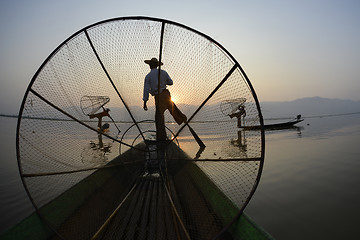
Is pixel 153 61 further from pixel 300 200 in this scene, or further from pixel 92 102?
pixel 300 200

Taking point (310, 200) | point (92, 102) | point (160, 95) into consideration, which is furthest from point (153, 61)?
point (310, 200)

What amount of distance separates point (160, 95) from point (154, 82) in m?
0.25

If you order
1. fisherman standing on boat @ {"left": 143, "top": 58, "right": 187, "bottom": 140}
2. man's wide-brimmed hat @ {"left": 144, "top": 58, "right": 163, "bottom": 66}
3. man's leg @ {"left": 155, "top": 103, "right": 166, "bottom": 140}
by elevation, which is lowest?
man's leg @ {"left": 155, "top": 103, "right": 166, "bottom": 140}

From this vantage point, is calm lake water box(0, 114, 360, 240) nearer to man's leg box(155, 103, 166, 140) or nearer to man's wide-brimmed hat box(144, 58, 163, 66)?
man's leg box(155, 103, 166, 140)

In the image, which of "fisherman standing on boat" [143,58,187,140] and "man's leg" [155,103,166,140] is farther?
"man's leg" [155,103,166,140]

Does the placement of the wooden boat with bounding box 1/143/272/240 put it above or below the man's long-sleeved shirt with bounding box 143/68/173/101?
below

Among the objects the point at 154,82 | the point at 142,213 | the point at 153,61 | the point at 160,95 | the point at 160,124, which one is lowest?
the point at 142,213

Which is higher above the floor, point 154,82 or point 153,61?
point 153,61

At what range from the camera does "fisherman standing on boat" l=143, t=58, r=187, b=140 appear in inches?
124

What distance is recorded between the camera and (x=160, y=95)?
331 cm

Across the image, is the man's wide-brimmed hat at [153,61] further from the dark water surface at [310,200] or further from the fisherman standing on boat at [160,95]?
the dark water surface at [310,200]

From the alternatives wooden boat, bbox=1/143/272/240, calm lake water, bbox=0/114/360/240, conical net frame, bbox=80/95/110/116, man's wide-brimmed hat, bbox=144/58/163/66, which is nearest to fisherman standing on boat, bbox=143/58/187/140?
man's wide-brimmed hat, bbox=144/58/163/66

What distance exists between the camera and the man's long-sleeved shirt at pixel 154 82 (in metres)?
3.16

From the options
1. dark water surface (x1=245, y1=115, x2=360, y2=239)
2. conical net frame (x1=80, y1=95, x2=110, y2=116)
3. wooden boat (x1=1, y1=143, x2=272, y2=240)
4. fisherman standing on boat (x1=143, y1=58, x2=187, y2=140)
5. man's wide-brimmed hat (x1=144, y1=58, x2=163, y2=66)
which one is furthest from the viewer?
conical net frame (x1=80, y1=95, x2=110, y2=116)
